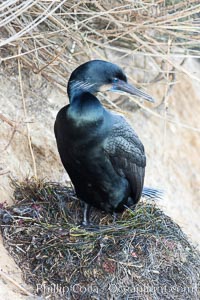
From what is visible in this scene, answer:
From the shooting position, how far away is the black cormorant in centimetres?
422

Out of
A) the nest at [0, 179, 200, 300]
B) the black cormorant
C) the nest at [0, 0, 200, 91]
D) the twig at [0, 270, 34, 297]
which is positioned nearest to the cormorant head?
the black cormorant

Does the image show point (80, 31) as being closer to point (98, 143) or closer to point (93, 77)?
point (93, 77)

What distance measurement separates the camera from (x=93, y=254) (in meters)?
4.25

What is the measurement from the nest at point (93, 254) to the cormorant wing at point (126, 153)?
235mm

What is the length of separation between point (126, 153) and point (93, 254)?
0.65 metres

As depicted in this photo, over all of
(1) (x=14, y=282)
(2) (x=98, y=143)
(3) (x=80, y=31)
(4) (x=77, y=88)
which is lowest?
(1) (x=14, y=282)

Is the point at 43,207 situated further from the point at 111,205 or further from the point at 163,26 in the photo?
the point at 163,26

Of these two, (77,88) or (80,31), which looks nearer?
(77,88)

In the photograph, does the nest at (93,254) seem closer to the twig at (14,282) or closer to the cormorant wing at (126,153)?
the twig at (14,282)

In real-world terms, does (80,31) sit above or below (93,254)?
above

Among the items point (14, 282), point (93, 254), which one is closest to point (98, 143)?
point (93, 254)

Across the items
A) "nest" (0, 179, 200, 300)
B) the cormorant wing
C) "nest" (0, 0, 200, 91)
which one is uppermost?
"nest" (0, 0, 200, 91)

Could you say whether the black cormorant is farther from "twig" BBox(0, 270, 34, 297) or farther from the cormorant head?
"twig" BBox(0, 270, 34, 297)

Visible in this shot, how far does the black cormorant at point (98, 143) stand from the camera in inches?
166
